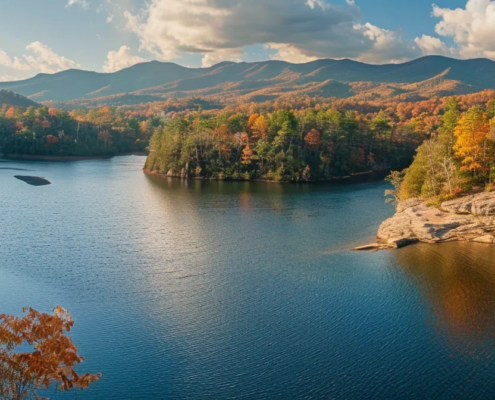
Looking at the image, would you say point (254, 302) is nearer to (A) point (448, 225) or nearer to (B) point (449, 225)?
(A) point (448, 225)

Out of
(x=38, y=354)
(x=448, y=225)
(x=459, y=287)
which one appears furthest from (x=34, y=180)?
(x=38, y=354)

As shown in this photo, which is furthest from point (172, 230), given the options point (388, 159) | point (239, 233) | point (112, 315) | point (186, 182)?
point (388, 159)

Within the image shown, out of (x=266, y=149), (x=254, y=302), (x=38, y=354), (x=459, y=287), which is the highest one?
(x=266, y=149)

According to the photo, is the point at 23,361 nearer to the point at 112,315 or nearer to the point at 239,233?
the point at 112,315

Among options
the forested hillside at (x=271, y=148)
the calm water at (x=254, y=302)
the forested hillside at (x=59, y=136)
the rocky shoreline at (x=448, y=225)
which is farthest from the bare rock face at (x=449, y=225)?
the forested hillside at (x=59, y=136)

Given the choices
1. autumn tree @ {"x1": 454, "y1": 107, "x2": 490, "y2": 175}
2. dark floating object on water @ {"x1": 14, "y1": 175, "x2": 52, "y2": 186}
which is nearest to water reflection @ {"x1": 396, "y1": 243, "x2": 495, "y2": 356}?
autumn tree @ {"x1": 454, "y1": 107, "x2": 490, "y2": 175}

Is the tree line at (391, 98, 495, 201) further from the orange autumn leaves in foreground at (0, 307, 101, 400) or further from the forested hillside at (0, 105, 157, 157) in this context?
the forested hillside at (0, 105, 157, 157)
